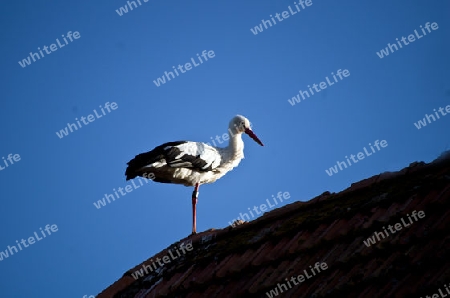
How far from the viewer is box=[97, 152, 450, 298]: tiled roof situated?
2.72 meters

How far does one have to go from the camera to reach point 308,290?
298 cm

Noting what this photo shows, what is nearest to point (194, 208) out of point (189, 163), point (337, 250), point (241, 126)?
point (189, 163)

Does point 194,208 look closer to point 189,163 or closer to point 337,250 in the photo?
point 189,163

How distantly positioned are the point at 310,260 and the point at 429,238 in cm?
70

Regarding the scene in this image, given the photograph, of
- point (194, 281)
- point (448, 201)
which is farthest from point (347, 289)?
point (194, 281)

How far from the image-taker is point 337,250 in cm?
319

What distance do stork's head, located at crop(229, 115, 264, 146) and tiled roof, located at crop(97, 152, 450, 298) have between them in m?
4.67

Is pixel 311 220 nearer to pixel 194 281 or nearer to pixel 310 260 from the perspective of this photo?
pixel 310 260

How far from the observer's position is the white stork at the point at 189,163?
25.5ft

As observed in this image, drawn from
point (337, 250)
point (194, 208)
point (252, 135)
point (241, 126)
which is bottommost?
point (337, 250)

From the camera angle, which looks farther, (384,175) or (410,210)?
(384,175)

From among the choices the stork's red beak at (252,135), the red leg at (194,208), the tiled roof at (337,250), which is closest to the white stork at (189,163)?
the red leg at (194,208)

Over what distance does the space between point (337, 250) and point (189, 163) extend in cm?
506

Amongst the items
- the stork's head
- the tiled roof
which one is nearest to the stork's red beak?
the stork's head
